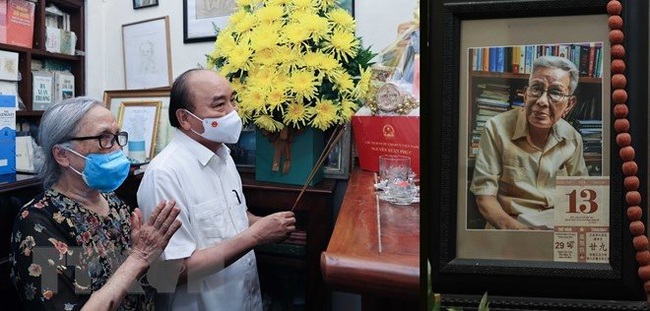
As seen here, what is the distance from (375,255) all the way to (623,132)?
0.96 ft

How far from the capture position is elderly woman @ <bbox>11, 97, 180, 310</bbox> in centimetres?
98

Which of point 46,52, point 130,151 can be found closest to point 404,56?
point 130,151

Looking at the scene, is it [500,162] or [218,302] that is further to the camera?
[218,302]

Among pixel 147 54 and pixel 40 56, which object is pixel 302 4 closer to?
pixel 147 54

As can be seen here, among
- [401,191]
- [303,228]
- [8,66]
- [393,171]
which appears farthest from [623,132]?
[8,66]

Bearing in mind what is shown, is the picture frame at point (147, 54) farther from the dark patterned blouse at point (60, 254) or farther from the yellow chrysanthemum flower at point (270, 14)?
the dark patterned blouse at point (60, 254)

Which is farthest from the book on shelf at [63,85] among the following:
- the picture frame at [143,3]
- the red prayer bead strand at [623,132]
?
the red prayer bead strand at [623,132]

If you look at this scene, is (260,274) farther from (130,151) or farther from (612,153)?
(612,153)

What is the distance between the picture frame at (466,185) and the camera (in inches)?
13.8

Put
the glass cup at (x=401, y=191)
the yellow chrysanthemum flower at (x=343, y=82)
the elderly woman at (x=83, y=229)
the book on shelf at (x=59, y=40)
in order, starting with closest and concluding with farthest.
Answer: the glass cup at (x=401, y=191) → the elderly woman at (x=83, y=229) → the yellow chrysanthemum flower at (x=343, y=82) → the book on shelf at (x=59, y=40)

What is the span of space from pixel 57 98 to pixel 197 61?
1.95ft

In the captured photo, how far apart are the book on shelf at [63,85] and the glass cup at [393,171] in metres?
1.45

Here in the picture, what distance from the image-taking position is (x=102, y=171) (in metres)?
1.14

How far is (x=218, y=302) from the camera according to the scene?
50.4 inches
